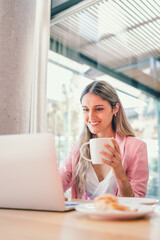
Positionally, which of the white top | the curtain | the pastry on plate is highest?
the curtain

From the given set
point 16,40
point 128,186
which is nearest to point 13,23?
point 16,40

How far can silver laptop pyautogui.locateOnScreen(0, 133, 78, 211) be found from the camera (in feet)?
2.48

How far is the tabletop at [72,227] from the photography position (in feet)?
1.67

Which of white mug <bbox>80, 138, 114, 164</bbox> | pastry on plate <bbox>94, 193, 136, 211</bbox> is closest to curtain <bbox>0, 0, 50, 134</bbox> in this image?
white mug <bbox>80, 138, 114, 164</bbox>

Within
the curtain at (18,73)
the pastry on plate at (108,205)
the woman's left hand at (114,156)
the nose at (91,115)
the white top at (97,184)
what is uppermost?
the curtain at (18,73)

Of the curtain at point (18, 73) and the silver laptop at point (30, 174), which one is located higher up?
the curtain at point (18, 73)

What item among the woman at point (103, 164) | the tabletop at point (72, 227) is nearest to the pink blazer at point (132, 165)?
the woman at point (103, 164)

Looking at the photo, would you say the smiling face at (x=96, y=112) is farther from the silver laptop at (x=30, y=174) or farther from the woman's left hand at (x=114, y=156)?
the silver laptop at (x=30, y=174)

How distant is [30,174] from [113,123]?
1032 mm

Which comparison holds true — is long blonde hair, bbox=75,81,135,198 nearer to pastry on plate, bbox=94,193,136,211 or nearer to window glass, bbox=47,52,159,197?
pastry on plate, bbox=94,193,136,211

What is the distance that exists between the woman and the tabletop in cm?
76

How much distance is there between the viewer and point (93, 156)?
3.37 feet

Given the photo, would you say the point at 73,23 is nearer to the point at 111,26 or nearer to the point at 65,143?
the point at 111,26

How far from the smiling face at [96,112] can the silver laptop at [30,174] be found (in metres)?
0.83
